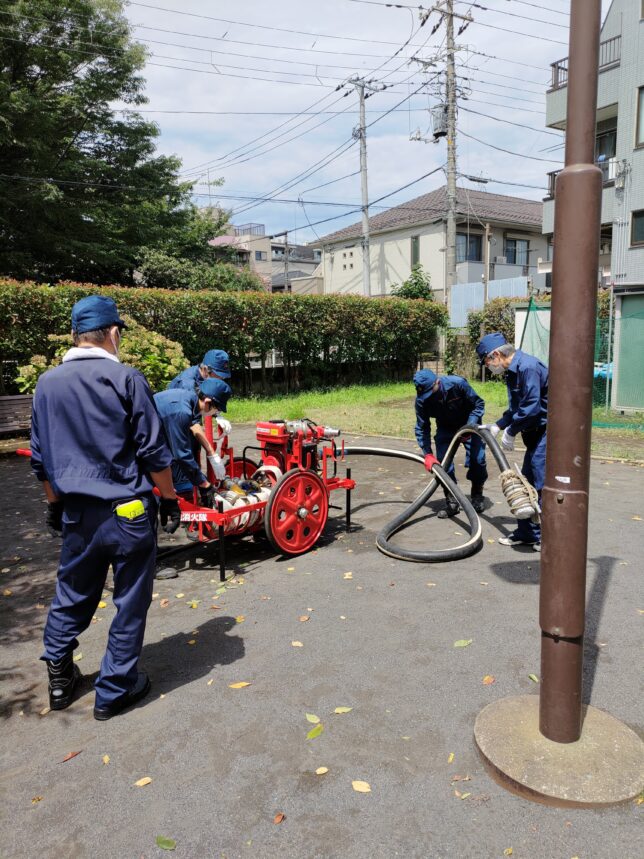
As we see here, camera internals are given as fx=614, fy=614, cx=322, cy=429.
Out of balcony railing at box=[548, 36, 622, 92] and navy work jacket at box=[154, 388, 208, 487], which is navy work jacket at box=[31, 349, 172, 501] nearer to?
navy work jacket at box=[154, 388, 208, 487]

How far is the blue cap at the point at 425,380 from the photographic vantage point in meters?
6.35

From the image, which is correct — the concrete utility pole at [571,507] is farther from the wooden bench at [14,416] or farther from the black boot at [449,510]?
the wooden bench at [14,416]

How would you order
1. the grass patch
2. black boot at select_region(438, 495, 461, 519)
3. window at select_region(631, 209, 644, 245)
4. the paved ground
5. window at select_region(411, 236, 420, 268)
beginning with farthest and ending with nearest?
window at select_region(411, 236, 420, 268), window at select_region(631, 209, 644, 245), the grass patch, black boot at select_region(438, 495, 461, 519), the paved ground

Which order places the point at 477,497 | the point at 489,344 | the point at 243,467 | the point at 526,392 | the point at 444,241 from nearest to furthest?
1. the point at 526,392
2. the point at 489,344
3. the point at 243,467
4. the point at 477,497
5. the point at 444,241

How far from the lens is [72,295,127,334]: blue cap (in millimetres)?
3115

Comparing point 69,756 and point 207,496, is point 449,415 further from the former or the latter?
point 69,756

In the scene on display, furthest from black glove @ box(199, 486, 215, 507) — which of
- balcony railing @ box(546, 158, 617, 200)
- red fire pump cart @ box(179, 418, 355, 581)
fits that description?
balcony railing @ box(546, 158, 617, 200)

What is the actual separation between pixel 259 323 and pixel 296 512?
12.6 meters

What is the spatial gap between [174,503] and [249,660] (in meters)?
1.08

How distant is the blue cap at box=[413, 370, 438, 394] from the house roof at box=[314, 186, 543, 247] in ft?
81.8

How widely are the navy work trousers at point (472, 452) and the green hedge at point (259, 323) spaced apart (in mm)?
9290

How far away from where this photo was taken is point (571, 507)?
255 centimetres

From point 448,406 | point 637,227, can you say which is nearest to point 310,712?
point 448,406

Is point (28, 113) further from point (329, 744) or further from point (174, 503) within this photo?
point (329, 744)
